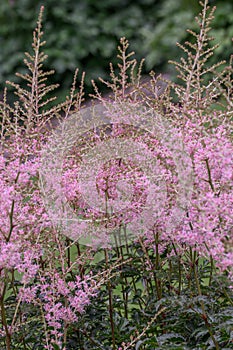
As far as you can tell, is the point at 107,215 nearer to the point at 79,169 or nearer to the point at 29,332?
the point at 79,169

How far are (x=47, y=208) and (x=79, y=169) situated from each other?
1.08ft

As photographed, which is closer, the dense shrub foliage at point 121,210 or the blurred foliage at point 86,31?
the dense shrub foliage at point 121,210

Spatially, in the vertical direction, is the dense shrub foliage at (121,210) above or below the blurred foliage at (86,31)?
below

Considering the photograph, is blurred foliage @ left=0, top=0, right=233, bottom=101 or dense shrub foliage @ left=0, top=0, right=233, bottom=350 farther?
blurred foliage @ left=0, top=0, right=233, bottom=101

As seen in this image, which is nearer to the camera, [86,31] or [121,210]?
[121,210]

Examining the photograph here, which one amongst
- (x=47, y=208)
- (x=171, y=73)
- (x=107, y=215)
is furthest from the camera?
(x=171, y=73)

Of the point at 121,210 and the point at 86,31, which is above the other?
the point at 86,31

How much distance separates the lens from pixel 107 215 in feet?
8.52

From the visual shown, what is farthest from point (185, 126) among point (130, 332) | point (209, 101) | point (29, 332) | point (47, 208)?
point (29, 332)

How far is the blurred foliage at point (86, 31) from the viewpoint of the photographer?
9.98m

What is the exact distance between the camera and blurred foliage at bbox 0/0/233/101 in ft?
32.7

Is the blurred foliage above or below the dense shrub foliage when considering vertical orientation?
above

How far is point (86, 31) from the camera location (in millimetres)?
10281

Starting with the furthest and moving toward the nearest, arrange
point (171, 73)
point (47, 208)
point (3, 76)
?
point (3, 76)
point (171, 73)
point (47, 208)
